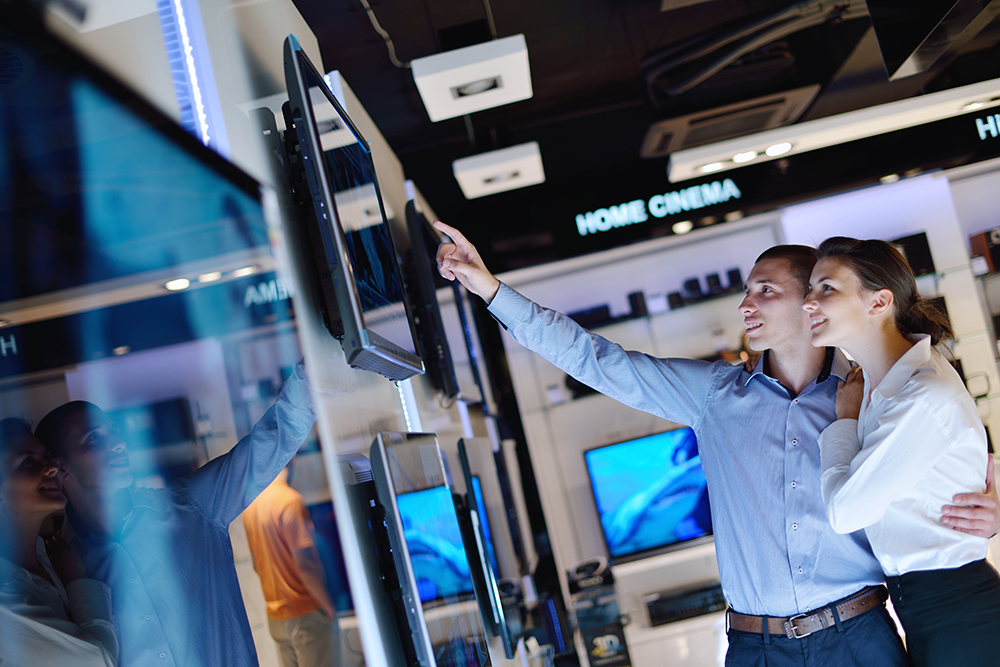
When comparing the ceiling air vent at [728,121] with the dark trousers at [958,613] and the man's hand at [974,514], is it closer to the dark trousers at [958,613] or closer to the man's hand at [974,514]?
the man's hand at [974,514]

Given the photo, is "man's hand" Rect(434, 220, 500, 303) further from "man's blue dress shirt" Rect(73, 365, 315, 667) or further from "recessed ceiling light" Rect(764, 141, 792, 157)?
"recessed ceiling light" Rect(764, 141, 792, 157)

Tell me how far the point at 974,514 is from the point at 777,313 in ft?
2.33

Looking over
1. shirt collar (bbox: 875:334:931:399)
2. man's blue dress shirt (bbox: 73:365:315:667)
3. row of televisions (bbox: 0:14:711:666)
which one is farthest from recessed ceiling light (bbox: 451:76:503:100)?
man's blue dress shirt (bbox: 73:365:315:667)

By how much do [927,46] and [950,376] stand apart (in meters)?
1.81

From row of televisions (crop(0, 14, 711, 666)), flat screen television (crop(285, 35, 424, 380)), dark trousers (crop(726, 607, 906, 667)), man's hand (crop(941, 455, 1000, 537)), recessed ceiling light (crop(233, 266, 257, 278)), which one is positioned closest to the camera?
row of televisions (crop(0, 14, 711, 666))

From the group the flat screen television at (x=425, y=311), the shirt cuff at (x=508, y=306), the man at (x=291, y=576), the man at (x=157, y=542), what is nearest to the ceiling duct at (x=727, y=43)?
the flat screen television at (x=425, y=311)

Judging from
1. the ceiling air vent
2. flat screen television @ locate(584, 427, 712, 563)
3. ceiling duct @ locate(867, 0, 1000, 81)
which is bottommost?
flat screen television @ locate(584, 427, 712, 563)

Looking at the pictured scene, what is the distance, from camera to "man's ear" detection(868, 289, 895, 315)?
193 cm

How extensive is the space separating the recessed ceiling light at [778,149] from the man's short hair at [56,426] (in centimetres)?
413

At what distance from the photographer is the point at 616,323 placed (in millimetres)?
5168

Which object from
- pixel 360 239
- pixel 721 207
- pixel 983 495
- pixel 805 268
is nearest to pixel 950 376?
pixel 983 495

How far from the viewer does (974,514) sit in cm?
173

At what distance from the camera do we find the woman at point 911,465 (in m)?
1.74

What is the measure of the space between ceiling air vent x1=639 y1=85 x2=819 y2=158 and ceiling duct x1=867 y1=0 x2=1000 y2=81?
919 millimetres
